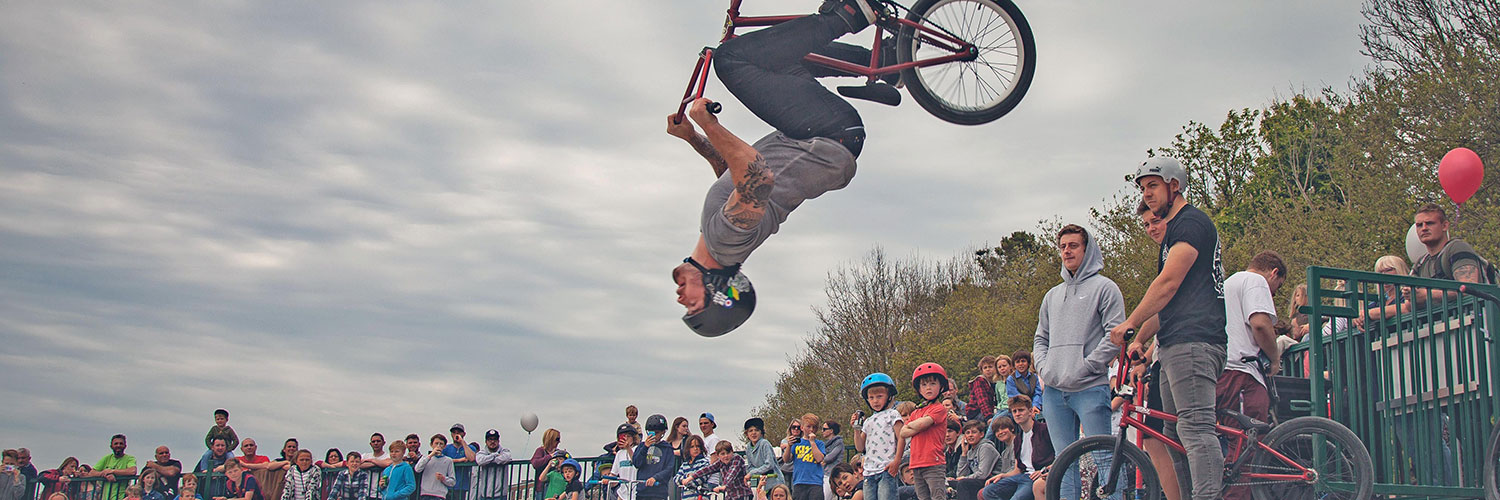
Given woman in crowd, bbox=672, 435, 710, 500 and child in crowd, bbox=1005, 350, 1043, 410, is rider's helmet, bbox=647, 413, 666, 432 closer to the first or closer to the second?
woman in crowd, bbox=672, 435, 710, 500

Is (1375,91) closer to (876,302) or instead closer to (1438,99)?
(1438,99)

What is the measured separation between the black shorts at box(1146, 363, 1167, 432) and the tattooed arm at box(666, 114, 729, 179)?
3133 millimetres

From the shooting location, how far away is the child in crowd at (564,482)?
12.5 m

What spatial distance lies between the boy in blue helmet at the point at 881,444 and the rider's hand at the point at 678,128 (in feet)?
16.7

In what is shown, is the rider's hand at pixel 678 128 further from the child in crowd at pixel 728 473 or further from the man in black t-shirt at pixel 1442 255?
the child in crowd at pixel 728 473

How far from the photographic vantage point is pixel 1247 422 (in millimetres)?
6348

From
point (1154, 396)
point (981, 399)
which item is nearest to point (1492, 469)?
point (1154, 396)

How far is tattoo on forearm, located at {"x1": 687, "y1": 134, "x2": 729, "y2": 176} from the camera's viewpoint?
4289 millimetres

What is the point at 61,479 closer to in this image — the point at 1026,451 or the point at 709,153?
the point at 1026,451

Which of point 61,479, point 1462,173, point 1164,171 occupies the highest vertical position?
point 1462,173

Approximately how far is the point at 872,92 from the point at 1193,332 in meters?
2.59

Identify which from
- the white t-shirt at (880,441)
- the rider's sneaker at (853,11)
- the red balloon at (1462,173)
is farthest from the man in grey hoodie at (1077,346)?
the red balloon at (1462,173)

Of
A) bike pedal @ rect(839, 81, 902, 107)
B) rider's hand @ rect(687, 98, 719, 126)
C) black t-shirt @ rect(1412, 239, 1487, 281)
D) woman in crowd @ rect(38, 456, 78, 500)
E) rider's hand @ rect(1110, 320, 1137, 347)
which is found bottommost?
woman in crowd @ rect(38, 456, 78, 500)

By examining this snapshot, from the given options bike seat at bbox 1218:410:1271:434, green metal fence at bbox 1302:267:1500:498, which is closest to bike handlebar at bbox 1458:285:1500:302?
green metal fence at bbox 1302:267:1500:498
